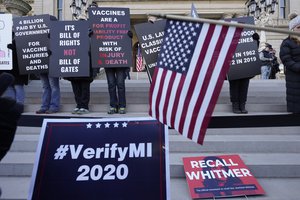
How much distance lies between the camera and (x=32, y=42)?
22.6ft

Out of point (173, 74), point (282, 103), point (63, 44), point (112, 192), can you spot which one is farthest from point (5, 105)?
point (282, 103)

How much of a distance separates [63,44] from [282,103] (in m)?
4.96

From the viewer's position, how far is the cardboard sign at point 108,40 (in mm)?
6520

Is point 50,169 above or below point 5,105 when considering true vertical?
below

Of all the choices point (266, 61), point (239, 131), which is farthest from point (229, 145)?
point (266, 61)

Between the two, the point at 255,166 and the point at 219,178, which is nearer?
the point at 219,178

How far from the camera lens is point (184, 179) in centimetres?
448

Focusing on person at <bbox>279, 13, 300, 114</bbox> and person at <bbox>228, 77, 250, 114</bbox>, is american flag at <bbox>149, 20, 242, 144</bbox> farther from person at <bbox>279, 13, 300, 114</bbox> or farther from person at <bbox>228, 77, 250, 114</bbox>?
person at <bbox>228, 77, 250, 114</bbox>

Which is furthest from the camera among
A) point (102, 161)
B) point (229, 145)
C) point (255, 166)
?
point (229, 145)

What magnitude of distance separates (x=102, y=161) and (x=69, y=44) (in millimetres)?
4625

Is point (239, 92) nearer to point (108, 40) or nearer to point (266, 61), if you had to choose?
point (108, 40)

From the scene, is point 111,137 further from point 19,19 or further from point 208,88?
point 19,19

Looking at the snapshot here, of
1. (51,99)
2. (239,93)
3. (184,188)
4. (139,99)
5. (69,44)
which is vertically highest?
(69,44)

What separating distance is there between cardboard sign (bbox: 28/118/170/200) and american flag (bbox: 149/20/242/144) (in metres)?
0.21
